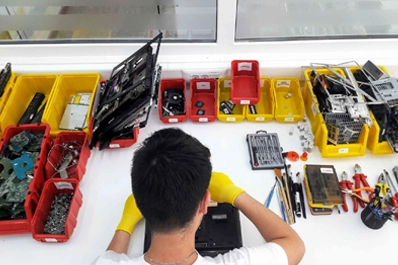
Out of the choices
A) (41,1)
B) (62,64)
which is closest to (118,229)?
(62,64)

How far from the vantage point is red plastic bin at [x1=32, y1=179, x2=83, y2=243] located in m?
1.24

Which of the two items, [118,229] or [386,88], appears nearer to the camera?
[118,229]

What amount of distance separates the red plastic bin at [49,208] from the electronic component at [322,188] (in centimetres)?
76

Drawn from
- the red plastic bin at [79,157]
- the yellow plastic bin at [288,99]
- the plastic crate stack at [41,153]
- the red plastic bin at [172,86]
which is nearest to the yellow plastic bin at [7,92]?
the plastic crate stack at [41,153]

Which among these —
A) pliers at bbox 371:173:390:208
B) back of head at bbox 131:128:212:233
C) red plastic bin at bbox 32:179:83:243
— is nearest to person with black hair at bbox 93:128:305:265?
back of head at bbox 131:128:212:233

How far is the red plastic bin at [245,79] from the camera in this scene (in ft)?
5.22

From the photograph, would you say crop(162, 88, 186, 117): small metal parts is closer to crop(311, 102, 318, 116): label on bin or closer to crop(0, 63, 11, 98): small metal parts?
crop(311, 102, 318, 116): label on bin

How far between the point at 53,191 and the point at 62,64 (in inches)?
23.1

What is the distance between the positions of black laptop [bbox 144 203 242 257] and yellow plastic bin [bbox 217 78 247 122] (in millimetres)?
395

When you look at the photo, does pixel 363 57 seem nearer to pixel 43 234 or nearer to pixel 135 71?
pixel 135 71

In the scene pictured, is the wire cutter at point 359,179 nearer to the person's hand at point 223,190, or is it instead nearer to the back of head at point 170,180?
the person's hand at point 223,190

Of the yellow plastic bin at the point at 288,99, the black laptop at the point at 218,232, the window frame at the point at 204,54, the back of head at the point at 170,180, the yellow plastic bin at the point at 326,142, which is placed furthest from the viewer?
the window frame at the point at 204,54

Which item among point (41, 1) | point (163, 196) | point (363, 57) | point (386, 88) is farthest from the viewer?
point (363, 57)

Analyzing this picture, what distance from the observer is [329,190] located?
51.6 inches
